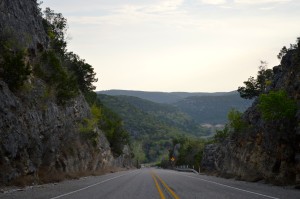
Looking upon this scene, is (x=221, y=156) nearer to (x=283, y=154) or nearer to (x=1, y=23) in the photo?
(x=283, y=154)

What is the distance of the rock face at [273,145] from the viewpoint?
26.8m

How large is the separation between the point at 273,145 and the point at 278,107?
176 inches

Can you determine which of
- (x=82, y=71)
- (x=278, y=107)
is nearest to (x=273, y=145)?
(x=278, y=107)

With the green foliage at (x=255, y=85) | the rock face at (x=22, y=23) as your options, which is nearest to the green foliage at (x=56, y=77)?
the rock face at (x=22, y=23)

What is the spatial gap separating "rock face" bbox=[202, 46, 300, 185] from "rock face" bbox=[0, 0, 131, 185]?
1718 centimetres

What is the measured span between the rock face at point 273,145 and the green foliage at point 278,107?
0.55m

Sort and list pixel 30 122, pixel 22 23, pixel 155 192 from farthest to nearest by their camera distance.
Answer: pixel 22 23 < pixel 30 122 < pixel 155 192

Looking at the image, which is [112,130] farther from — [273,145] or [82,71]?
[273,145]

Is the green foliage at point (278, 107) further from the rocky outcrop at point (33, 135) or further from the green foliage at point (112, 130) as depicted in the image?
the green foliage at point (112, 130)

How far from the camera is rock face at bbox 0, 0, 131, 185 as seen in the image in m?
22.7

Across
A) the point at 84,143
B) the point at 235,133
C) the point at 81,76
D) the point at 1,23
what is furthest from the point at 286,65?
the point at 81,76

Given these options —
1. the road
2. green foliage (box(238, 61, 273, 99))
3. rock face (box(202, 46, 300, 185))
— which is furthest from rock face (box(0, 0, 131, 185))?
green foliage (box(238, 61, 273, 99))

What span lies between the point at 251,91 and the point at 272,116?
40121mm

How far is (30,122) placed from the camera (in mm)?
27422
